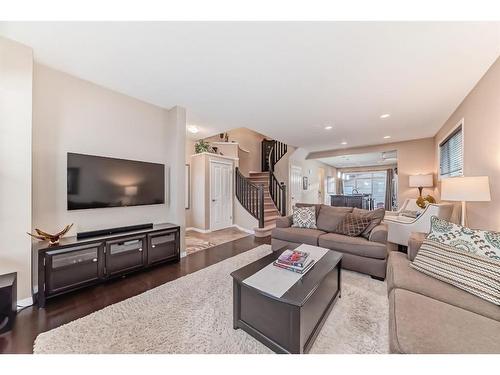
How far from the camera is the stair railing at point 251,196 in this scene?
4996 mm

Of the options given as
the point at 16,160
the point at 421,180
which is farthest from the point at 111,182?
the point at 421,180

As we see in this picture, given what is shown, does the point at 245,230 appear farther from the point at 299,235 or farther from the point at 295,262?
the point at 295,262

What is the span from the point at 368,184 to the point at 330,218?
922cm

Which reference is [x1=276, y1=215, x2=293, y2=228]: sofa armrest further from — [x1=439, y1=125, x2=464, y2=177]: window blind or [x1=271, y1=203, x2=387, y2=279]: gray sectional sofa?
[x1=439, y1=125, x2=464, y2=177]: window blind

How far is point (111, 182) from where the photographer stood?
2.72m

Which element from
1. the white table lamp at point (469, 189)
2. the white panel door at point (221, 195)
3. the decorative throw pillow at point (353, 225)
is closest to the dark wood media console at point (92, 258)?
the white panel door at point (221, 195)

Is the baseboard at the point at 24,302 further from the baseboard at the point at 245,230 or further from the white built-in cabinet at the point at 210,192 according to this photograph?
the baseboard at the point at 245,230

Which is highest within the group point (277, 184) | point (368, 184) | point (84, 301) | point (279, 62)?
point (279, 62)

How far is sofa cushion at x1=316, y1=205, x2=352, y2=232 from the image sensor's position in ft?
11.1

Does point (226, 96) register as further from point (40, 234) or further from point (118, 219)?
point (40, 234)

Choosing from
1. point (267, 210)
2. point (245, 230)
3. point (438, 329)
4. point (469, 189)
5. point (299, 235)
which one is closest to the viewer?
point (438, 329)

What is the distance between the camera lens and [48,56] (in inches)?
84.0
